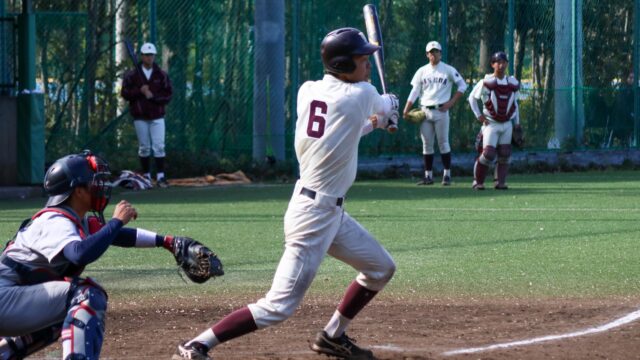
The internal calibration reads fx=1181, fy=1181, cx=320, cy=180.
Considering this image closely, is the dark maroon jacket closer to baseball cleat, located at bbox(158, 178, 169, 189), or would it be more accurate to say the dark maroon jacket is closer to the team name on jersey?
baseball cleat, located at bbox(158, 178, 169, 189)

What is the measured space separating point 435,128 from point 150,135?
4.58m

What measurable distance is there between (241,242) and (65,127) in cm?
831

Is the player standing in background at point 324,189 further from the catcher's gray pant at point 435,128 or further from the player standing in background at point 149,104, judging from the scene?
the catcher's gray pant at point 435,128

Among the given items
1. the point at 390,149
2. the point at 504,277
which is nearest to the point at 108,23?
the point at 390,149

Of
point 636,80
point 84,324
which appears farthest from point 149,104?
point 84,324

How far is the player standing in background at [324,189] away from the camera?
629cm

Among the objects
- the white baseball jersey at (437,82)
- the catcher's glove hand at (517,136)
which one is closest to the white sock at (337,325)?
the catcher's glove hand at (517,136)

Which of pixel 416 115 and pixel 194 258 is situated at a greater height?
pixel 416 115

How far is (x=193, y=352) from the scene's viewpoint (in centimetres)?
622

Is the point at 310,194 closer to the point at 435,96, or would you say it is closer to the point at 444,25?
the point at 435,96

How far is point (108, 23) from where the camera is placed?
19891 millimetres

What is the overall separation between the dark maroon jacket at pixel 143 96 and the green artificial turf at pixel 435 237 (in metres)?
1.37

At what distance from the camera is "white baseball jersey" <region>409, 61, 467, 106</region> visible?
18.8 metres

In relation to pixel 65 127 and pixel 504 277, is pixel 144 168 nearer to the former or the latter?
pixel 65 127
